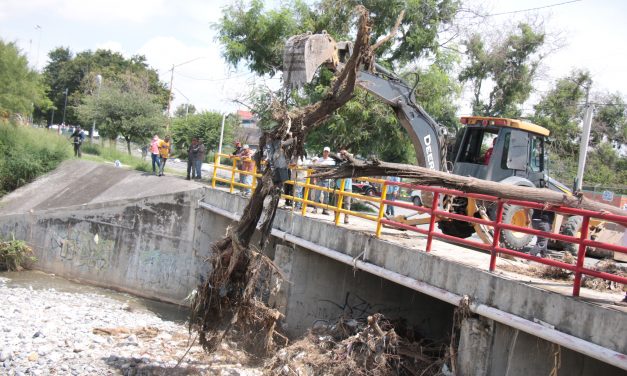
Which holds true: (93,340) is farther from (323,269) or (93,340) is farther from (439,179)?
(439,179)

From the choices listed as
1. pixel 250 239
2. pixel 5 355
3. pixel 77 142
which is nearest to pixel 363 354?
pixel 250 239

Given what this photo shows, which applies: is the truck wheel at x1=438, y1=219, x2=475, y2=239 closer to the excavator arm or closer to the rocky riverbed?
the excavator arm

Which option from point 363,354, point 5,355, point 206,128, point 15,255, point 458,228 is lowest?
point 5,355

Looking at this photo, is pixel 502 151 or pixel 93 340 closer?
pixel 502 151

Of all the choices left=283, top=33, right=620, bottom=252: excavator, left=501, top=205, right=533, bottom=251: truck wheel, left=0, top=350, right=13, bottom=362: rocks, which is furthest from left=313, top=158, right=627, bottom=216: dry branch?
left=0, top=350, right=13, bottom=362: rocks

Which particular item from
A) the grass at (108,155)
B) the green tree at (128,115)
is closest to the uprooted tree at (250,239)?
the green tree at (128,115)

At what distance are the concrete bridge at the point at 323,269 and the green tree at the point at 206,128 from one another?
16022mm

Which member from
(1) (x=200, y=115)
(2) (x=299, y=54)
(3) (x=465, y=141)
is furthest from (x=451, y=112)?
(1) (x=200, y=115)

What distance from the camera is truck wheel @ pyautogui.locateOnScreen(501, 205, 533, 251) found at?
398 inches

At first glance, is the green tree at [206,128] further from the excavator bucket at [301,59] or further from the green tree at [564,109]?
the excavator bucket at [301,59]

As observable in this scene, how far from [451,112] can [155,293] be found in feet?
40.5

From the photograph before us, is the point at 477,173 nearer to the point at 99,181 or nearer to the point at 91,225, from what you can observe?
the point at 91,225

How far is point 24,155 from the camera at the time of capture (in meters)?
22.0

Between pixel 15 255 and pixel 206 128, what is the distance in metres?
21.9
